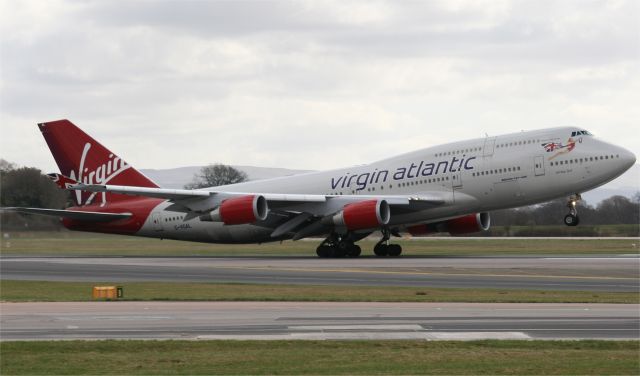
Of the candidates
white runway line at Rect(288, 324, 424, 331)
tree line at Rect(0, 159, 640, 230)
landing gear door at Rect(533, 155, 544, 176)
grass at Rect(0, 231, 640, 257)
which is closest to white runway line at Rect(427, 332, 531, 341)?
white runway line at Rect(288, 324, 424, 331)

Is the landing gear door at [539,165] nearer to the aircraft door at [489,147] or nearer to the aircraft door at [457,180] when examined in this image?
the aircraft door at [489,147]

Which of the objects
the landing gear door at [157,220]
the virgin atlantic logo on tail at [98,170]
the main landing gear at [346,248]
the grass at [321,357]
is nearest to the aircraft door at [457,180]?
the main landing gear at [346,248]

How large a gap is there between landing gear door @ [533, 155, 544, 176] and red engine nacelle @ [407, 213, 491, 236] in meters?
6.16

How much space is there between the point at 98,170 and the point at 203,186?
45603 mm

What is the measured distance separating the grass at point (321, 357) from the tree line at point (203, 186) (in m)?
40.0

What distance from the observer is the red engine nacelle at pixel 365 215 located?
4797 centimetres

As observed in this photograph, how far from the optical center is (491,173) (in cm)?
4734

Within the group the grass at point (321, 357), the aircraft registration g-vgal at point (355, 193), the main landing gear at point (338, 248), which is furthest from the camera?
the main landing gear at point (338, 248)

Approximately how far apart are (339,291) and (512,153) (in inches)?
807

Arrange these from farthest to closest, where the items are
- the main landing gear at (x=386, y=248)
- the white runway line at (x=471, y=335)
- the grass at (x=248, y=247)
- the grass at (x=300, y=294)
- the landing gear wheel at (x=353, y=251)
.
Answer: the grass at (x=248, y=247) < the main landing gear at (x=386, y=248) < the landing gear wheel at (x=353, y=251) < the grass at (x=300, y=294) < the white runway line at (x=471, y=335)

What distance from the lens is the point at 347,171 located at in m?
53.5

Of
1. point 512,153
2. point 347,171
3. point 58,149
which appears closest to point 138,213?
point 58,149

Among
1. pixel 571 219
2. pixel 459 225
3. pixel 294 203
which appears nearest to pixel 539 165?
pixel 571 219

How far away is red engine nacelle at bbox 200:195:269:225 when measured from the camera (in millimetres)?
48062
